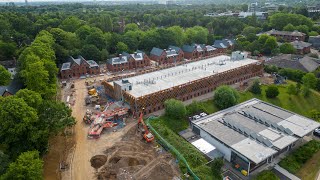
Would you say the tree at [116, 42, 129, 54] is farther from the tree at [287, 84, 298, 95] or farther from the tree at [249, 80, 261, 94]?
the tree at [287, 84, 298, 95]

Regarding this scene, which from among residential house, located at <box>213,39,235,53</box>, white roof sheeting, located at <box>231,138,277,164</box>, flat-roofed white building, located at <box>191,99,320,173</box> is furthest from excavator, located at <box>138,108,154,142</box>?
residential house, located at <box>213,39,235,53</box>

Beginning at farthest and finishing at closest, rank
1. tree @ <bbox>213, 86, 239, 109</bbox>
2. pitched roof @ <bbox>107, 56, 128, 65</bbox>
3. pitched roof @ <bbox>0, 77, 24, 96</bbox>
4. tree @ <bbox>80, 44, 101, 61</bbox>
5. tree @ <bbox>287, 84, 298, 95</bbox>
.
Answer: tree @ <bbox>80, 44, 101, 61</bbox>
pitched roof @ <bbox>107, 56, 128, 65</bbox>
tree @ <bbox>287, 84, 298, 95</bbox>
tree @ <bbox>213, 86, 239, 109</bbox>
pitched roof @ <bbox>0, 77, 24, 96</bbox>

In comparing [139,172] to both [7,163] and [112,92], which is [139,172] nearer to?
[7,163]

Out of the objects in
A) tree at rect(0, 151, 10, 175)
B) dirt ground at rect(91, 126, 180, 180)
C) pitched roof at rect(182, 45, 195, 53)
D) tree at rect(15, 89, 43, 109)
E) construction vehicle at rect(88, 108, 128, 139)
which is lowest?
dirt ground at rect(91, 126, 180, 180)

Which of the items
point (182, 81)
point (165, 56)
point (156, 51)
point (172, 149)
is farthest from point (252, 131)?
point (156, 51)

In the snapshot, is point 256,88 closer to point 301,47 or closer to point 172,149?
point 172,149

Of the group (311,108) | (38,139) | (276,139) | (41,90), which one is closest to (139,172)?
(38,139)

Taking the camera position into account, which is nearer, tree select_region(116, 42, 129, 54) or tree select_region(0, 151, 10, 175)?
tree select_region(0, 151, 10, 175)
